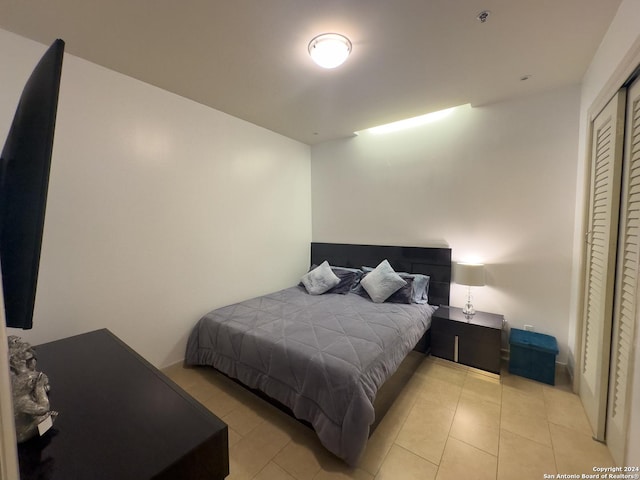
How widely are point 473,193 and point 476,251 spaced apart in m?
0.63

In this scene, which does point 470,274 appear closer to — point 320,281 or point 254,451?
point 320,281

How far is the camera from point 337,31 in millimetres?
1658

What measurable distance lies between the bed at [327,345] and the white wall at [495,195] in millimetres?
397

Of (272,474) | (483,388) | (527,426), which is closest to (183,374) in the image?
(272,474)

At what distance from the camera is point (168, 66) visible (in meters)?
2.04

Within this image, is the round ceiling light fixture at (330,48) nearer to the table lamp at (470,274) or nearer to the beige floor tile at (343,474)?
the table lamp at (470,274)

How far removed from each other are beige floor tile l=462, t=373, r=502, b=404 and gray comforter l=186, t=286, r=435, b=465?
590 millimetres

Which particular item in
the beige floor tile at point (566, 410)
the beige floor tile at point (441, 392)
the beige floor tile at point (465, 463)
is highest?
the beige floor tile at point (566, 410)

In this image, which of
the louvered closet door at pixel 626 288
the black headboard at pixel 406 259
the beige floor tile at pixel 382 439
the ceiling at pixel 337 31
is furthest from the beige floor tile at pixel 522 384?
the ceiling at pixel 337 31

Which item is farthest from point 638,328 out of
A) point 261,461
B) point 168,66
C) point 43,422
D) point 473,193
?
point 168,66

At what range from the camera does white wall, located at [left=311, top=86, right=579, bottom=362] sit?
2.42 m

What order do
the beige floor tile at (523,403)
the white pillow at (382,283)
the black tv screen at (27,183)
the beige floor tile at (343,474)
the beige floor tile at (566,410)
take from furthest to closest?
the white pillow at (382,283)
the beige floor tile at (523,403)
the beige floor tile at (566,410)
the beige floor tile at (343,474)
the black tv screen at (27,183)

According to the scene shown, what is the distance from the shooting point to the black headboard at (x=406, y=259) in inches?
118

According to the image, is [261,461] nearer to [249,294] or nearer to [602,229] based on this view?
[249,294]
